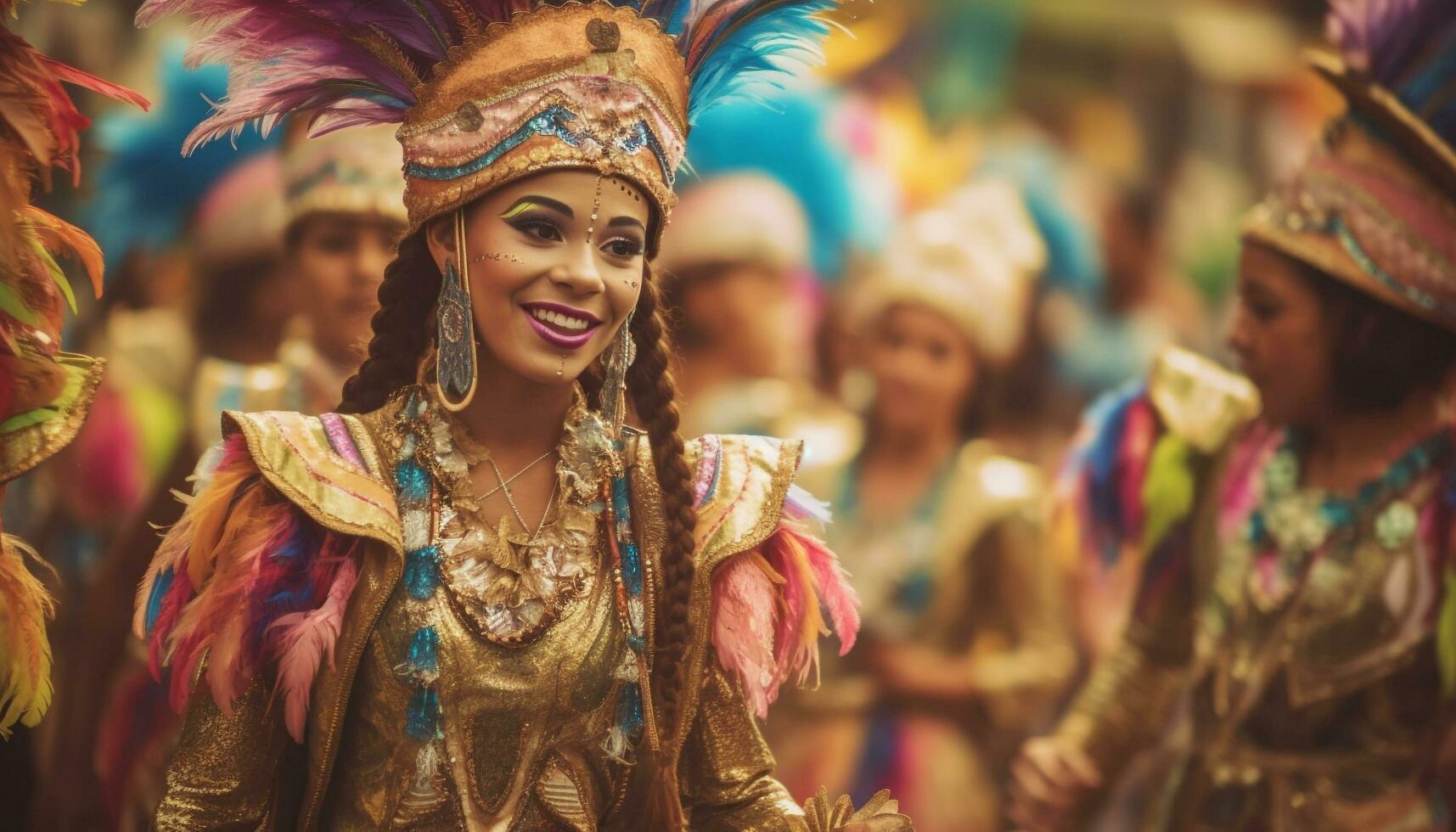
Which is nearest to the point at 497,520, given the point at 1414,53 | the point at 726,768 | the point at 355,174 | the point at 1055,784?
the point at 726,768

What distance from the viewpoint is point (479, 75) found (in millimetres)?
2439

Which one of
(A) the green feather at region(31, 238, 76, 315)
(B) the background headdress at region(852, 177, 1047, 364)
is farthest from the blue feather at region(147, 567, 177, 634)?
(B) the background headdress at region(852, 177, 1047, 364)

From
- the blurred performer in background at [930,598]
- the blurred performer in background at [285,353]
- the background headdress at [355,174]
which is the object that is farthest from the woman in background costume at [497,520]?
the blurred performer in background at [930,598]

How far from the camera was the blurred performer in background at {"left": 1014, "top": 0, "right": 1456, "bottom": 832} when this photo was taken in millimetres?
4344

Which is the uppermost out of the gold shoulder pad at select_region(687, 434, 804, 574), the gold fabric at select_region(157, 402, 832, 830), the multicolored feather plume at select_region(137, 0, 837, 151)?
the multicolored feather plume at select_region(137, 0, 837, 151)

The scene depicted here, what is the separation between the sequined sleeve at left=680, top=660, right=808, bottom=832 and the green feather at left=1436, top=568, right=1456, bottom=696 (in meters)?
2.39

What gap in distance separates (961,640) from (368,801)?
368 centimetres

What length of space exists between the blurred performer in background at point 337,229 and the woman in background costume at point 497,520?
Answer: 1565 millimetres

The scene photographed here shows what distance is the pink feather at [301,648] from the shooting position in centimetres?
235

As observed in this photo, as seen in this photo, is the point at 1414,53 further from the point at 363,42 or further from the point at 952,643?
the point at 363,42

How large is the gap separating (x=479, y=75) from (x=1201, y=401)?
9.80ft

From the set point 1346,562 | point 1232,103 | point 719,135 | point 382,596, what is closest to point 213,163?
point 719,135

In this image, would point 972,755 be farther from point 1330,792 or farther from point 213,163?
point 213,163

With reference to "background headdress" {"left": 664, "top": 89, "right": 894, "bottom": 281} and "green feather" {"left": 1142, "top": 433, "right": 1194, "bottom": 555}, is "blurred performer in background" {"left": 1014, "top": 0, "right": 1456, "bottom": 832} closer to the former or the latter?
"green feather" {"left": 1142, "top": 433, "right": 1194, "bottom": 555}
